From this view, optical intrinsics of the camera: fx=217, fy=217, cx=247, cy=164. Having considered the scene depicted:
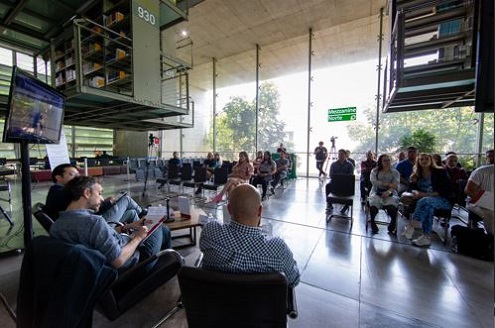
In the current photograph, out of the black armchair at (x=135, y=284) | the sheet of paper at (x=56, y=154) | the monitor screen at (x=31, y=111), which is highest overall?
the monitor screen at (x=31, y=111)

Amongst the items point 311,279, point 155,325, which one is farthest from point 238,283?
point 311,279

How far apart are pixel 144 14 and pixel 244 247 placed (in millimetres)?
5239

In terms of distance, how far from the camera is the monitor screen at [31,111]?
1.68 m

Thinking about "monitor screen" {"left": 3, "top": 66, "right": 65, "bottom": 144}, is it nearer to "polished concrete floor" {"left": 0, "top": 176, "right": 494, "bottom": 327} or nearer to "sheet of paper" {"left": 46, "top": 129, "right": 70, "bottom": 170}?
"sheet of paper" {"left": 46, "top": 129, "right": 70, "bottom": 170}

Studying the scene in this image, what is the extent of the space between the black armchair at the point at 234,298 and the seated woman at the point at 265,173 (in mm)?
4383

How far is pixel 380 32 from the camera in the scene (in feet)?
21.3

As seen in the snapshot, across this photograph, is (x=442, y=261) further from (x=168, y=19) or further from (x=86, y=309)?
(x=168, y=19)

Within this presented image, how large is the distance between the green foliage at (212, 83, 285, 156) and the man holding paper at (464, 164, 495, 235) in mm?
6821

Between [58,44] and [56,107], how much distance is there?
429 centimetres

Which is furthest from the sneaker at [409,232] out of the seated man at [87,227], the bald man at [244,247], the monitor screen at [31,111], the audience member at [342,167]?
the monitor screen at [31,111]

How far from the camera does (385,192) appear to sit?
313cm

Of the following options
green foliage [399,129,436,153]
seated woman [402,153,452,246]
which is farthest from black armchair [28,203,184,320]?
green foliage [399,129,436,153]

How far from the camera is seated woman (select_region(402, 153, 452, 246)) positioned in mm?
2732

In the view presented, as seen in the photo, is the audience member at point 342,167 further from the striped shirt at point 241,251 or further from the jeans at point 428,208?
the striped shirt at point 241,251
